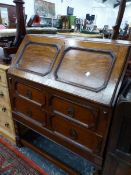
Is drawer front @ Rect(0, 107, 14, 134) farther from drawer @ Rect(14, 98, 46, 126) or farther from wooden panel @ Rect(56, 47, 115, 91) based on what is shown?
wooden panel @ Rect(56, 47, 115, 91)

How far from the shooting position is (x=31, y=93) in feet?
4.29

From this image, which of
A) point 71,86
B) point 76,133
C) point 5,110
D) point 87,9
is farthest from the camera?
point 87,9

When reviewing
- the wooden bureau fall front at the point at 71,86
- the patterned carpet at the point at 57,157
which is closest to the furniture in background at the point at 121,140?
the wooden bureau fall front at the point at 71,86

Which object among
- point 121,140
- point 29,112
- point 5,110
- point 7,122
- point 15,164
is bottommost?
point 15,164

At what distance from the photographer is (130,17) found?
34.3 ft

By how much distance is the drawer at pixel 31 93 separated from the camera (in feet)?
4.08

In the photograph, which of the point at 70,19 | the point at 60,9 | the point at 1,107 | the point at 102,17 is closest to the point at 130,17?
the point at 102,17

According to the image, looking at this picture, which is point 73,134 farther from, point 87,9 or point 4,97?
point 87,9

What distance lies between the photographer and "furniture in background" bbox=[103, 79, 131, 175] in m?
0.84

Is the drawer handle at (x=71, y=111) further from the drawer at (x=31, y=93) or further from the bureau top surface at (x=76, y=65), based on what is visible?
the drawer at (x=31, y=93)

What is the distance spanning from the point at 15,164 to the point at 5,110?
56 cm

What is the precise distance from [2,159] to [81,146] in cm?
96

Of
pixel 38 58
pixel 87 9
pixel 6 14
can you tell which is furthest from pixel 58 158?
pixel 87 9

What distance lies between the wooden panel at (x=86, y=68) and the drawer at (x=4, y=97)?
694 mm
